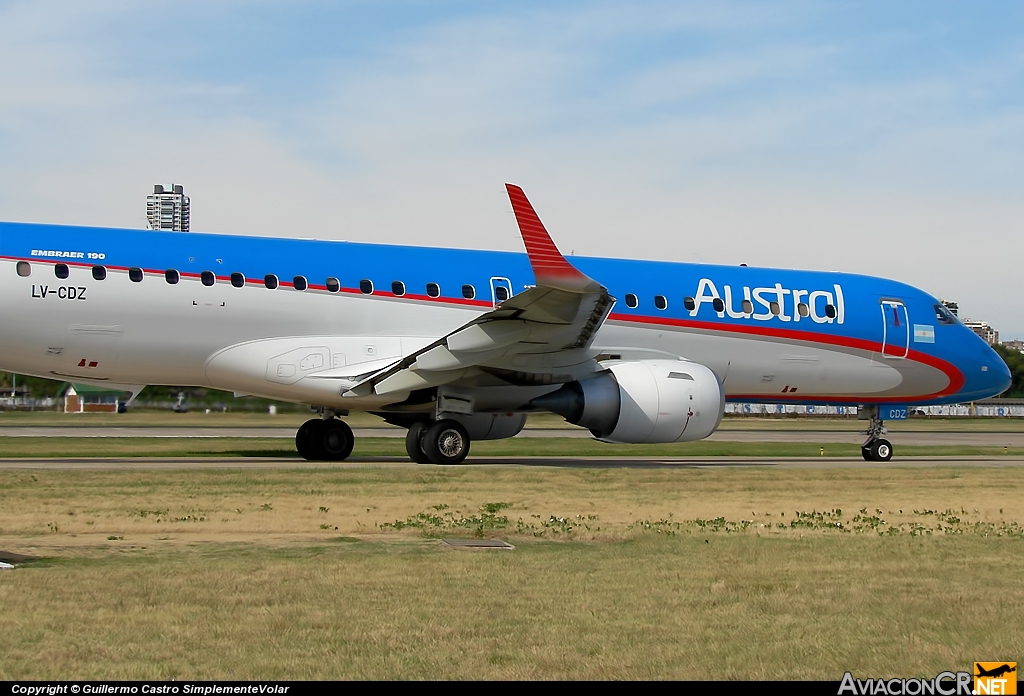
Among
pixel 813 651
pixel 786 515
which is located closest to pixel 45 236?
pixel 786 515

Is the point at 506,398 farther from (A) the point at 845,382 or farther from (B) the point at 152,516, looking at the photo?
(B) the point at 152,516

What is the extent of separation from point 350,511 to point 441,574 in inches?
166

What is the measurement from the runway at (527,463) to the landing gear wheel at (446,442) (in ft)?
0.97

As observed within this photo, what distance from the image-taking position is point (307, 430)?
22.2 m

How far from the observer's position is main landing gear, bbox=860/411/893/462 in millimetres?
24250

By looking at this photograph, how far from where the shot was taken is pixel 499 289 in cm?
2131

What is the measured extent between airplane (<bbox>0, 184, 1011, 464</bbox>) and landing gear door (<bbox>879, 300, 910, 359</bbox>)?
1.87 m

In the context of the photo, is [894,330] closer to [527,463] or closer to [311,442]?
[527,463]

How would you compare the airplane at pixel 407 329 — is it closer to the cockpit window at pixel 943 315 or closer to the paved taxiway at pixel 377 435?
the cockpit window at pixel 943 315

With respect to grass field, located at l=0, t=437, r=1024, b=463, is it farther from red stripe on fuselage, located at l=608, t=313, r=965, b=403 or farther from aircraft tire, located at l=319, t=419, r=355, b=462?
red stripe on fuselage, located at l=608, t=313, r=965, b=403

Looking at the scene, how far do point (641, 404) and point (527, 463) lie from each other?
2.76 meters

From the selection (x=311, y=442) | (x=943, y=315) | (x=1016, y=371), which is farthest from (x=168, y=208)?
(x=1016, y=371)

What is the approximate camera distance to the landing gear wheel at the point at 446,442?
1958 centimetres

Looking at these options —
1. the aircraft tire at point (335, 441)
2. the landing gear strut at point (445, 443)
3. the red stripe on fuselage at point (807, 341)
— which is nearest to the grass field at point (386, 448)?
the aircraft tire at point (335, 441)
